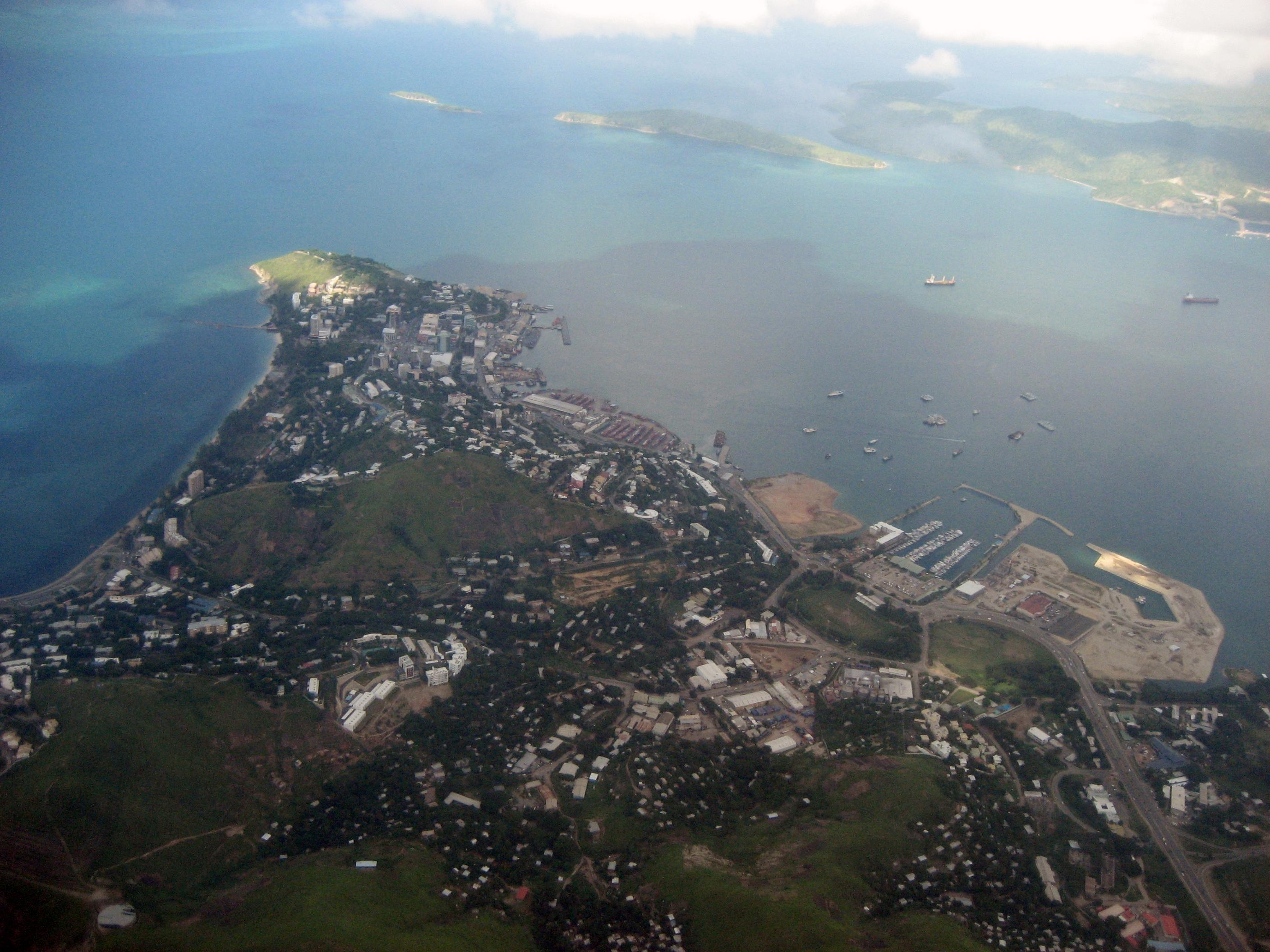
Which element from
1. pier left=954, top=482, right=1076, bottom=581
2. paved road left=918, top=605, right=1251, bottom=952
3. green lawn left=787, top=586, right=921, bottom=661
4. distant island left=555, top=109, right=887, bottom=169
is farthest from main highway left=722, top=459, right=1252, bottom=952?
distant island left=555, top=109, right=887, bottom=169

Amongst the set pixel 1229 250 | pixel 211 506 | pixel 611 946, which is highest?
pixel 1229 250

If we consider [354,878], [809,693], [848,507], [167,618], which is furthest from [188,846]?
[848,507]

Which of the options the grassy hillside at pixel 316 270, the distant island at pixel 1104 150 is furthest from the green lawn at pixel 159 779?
the distant island at pixel 1104 150

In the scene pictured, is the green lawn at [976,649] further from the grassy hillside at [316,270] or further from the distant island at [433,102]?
the distant island at [433,102]

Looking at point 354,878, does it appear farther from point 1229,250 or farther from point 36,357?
point 1229,250

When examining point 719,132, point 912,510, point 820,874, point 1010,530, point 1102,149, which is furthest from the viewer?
point 719,132

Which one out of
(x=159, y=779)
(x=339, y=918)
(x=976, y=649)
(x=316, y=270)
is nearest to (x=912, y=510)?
(x=976, y=649)

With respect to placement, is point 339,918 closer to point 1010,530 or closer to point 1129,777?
point 1129,777

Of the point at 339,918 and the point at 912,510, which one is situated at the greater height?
the point at 912,510
